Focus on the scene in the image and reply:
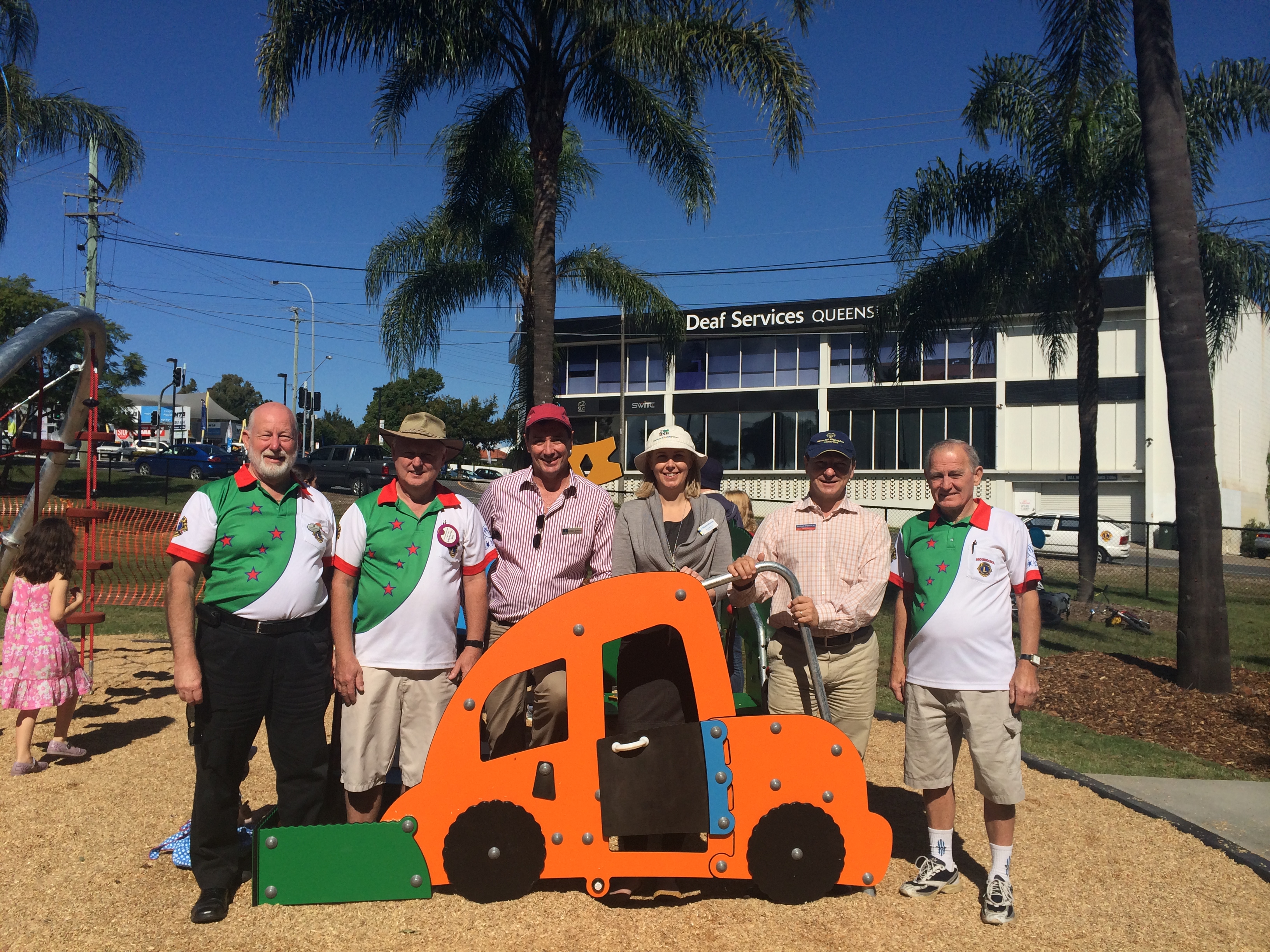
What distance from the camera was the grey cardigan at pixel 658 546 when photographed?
411 centimetres

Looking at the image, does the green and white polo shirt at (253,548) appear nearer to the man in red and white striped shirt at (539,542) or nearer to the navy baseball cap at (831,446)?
the man in red and white striped shirt at (539,542)

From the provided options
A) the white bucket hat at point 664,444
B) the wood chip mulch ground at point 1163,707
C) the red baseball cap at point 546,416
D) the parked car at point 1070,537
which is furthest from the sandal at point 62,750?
the parked car at point 1070,537

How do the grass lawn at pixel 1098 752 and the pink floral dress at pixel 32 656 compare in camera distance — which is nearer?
the pink floral dress at pixel 32 656

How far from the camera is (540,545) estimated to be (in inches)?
163

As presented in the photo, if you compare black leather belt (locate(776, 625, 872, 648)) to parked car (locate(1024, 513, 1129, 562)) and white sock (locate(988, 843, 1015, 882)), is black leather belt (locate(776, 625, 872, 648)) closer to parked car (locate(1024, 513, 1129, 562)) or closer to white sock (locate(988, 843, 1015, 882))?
white sock (locate(988, 843, 1015, 882))

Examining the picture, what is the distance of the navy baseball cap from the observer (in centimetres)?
407

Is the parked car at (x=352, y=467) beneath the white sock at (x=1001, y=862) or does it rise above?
above

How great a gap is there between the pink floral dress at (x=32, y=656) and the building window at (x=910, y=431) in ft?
109

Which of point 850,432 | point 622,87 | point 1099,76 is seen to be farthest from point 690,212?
point 850,432

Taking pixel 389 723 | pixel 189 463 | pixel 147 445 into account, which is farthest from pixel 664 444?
pixel 147 445

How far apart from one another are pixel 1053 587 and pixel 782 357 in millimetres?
24664

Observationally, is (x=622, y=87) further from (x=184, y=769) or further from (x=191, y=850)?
(x=191, y=850)

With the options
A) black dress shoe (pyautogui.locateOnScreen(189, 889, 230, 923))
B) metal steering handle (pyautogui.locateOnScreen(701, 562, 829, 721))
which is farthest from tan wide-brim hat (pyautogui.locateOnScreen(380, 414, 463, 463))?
black dress shoe (pyautogui.locateOnScreen(189, 889, 230, 923))

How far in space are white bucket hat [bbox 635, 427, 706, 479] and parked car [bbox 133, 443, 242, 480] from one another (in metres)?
33.0
